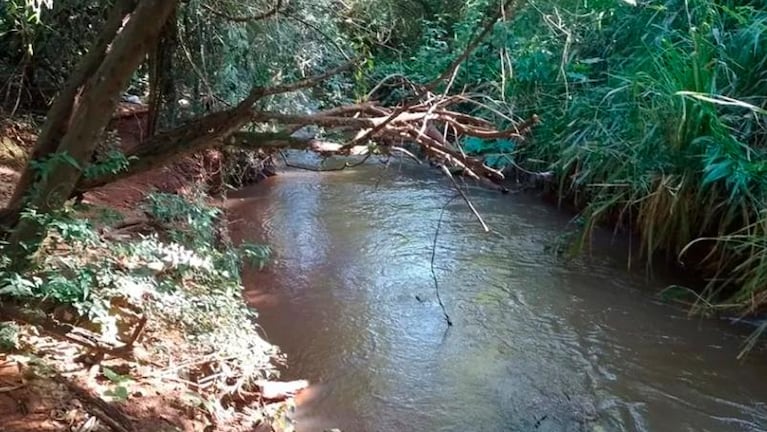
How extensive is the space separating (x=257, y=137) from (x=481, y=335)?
5.66 ft

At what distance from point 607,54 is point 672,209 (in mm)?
1878

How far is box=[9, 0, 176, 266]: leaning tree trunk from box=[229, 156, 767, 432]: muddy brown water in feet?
3.83

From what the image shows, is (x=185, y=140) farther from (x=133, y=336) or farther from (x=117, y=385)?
(x=117, y=385)

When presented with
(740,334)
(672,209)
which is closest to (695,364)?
(740,334)

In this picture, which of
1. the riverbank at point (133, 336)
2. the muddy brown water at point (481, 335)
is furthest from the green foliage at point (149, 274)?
the muddy brown water at point (481, 335)

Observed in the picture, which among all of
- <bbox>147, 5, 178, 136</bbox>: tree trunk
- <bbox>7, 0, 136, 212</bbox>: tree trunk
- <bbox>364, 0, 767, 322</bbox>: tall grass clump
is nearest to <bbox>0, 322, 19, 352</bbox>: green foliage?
<bbox>7, 0, 136, 212</bbox>: tree trunk

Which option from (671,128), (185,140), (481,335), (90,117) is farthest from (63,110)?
(671,128)

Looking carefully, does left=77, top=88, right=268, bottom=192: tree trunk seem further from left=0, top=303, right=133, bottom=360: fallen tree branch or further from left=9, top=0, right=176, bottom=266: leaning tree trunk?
left=0, top=303, right=133, bottom=360: fallen tree branch

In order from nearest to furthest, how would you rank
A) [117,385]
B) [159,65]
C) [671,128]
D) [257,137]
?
1. [117,385]
2. [257,137]
3. [159,65]
4. [671,128]

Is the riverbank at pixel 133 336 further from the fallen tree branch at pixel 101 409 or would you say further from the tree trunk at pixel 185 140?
the tree trunk at pixel 185 140

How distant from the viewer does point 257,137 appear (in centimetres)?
210

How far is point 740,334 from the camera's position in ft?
11.1

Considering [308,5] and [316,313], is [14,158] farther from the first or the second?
[308,5]

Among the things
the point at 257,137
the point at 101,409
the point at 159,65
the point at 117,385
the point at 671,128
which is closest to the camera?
the point at 101,409
